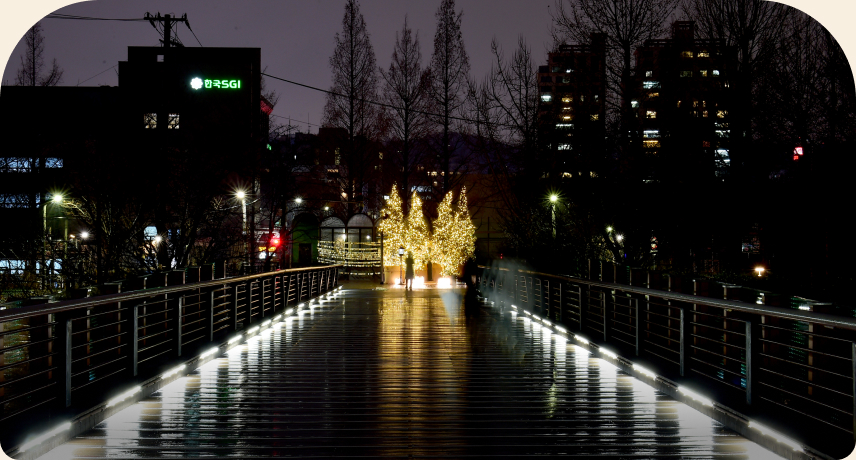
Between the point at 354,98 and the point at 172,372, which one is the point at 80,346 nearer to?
the point at 172,372

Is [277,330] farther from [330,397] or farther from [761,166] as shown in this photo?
[761,166]

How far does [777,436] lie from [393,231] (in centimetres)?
3686

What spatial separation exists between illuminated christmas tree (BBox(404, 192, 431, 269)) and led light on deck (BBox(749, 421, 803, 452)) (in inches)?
1398

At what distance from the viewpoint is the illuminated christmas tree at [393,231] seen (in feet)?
136

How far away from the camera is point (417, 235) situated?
41.0m

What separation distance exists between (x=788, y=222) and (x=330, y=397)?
16015mm

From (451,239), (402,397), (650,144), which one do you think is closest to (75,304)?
(402,397)

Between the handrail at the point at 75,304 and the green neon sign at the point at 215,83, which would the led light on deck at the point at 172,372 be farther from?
the green neon sign at the point at 215,83

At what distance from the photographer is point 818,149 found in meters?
17.6

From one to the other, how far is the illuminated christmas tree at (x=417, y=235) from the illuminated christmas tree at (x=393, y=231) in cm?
42

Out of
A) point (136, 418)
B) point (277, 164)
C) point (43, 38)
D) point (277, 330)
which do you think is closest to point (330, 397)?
point (136, 418)

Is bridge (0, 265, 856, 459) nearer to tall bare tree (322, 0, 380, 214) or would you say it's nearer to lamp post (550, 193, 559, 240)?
lamp post (550, 193, 559, 240)

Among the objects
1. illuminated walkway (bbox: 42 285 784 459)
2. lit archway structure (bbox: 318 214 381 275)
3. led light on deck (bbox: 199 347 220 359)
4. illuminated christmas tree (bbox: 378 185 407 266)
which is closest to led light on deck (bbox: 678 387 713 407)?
illuminated walkway (bbox: 42 285 784 459)

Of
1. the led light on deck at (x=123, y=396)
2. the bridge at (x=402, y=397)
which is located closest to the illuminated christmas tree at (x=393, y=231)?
the bridge at (x=402, y=397)
